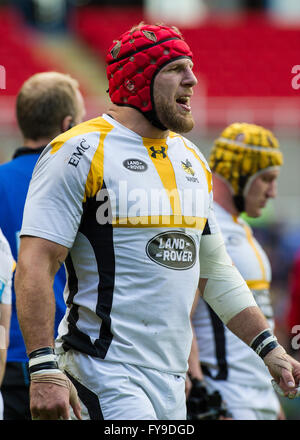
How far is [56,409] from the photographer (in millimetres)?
2898

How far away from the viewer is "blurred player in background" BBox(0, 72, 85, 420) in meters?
4.25

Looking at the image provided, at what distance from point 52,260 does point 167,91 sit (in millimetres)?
849

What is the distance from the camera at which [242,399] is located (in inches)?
192

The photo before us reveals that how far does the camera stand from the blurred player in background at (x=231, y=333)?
16.1 feet

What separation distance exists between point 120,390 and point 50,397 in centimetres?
35

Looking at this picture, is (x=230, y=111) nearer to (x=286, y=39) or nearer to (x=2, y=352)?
(x=286, y=39)

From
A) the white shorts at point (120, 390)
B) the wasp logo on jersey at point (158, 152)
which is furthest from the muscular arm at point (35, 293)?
the wasp logo on jersey at point (158, 152)

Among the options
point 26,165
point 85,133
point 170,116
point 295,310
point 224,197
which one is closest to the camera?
point 85,133

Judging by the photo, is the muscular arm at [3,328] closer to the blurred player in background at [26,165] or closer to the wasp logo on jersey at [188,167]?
the blurred player in background at [26,165]

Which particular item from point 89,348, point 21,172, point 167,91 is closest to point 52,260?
point 89,348

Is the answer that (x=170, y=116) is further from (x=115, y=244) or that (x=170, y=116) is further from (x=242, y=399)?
(x=242, y=399)

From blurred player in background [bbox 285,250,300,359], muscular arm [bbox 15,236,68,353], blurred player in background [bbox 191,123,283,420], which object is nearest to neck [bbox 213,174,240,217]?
blurred player in background [bbox 191,123,283,420]

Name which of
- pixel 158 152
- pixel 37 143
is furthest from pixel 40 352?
pixel 37 143

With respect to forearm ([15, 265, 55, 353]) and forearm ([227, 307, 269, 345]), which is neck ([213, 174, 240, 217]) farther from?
forearm ([15, 265, 55, 353])
